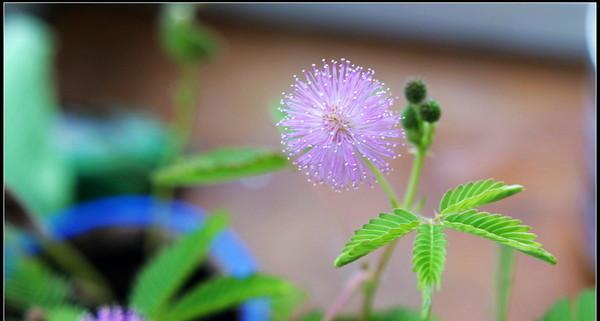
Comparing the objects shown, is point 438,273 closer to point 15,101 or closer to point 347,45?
point 15,101

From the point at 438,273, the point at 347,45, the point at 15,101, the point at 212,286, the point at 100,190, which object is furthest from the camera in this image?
the point at 347,45

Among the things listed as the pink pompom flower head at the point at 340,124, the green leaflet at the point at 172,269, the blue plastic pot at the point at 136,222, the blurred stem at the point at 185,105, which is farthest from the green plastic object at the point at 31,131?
the pink pompom flower head at the point at 340,124

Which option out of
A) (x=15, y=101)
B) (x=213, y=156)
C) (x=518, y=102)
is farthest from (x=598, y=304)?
(x=518, y=102)

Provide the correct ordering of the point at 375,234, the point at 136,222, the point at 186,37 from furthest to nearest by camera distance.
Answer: the point at 136,222 < the point at 186,37 < the point at 375,234

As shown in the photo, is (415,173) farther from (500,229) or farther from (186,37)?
(186,37)

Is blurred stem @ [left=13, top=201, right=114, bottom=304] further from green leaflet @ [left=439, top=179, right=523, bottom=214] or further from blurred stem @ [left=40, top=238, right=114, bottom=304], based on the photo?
green leaflet @ [left=439, top=179, right=523, bottom=214]

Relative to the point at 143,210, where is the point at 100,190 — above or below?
above

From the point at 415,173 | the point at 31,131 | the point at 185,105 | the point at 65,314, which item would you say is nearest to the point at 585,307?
the point at 415,173
